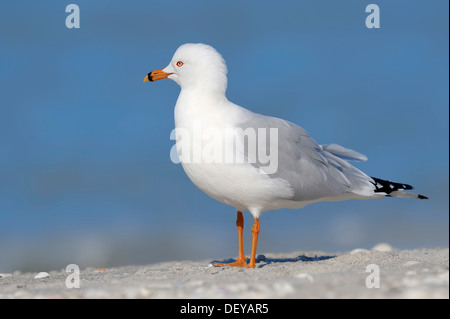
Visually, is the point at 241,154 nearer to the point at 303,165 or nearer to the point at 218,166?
the point at 218,166

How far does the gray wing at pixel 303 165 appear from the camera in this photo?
7074 mm

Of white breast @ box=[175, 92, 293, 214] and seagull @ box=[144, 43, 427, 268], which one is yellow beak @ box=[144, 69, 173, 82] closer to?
seagull @ box=[144, 43, 427, 268]

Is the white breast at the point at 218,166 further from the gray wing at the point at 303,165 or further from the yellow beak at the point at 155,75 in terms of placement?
the yellow beak at the point at 155,75

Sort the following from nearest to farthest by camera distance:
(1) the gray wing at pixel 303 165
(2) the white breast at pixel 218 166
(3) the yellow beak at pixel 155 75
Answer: (2) the white breast at pixel 218 166 < (1) the gray wing at pixel 303 165 < (3) the yellow beak at pixel 155 75

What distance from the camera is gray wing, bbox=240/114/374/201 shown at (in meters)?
7.07

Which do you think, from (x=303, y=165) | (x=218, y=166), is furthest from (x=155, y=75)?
(x=303, y=165)

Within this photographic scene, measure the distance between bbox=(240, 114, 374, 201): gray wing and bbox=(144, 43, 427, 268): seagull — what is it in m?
0.01

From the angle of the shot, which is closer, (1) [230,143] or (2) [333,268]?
(2) [333,268]

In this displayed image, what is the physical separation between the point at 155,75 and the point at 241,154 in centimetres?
189

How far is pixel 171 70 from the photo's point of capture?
7680 millimetres

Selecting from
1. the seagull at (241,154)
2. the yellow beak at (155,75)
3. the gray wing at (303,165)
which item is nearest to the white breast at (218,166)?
the seagull at (241,154)
